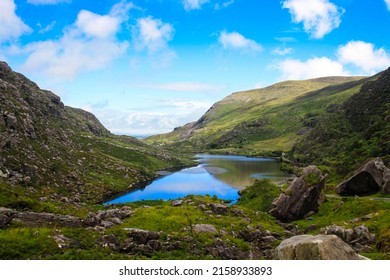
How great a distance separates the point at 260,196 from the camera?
91.8 metres

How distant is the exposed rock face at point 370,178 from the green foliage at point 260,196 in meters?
18.5

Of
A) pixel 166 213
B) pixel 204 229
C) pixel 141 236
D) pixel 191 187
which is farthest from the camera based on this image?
pixel 191 187

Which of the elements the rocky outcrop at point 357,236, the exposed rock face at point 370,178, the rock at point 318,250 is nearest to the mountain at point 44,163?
the rock at point 318,250

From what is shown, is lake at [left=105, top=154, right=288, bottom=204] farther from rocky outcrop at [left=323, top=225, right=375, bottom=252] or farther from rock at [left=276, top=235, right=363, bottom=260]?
rock at [left=276, top=235, right=363, bottom=260]

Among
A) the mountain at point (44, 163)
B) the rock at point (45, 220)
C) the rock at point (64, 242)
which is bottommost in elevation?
the rock at point (64, 242)

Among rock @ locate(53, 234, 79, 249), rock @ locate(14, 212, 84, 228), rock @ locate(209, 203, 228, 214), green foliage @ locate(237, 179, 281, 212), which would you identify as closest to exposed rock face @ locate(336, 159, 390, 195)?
green foliage @ locate(237, 179, 281, 212)

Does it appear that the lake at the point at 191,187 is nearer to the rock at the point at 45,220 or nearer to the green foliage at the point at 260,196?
the green foliage at the point at 260,196

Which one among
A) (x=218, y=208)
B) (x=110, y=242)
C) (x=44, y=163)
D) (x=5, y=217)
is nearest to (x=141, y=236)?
(x=110, y=242)

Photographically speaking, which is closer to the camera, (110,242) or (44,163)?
(110,242)

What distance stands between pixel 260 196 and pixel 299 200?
19382mm

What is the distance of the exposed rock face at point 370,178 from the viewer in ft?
252

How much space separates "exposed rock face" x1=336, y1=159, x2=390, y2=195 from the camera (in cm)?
7688

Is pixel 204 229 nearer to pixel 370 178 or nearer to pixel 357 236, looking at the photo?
pixel 357 236

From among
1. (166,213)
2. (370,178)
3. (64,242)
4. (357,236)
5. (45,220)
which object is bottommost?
(357,236)
